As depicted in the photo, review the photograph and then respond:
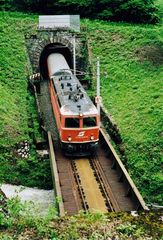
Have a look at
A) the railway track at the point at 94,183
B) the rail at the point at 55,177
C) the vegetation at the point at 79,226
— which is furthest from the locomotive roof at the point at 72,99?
the vegetation at the point at 79,226

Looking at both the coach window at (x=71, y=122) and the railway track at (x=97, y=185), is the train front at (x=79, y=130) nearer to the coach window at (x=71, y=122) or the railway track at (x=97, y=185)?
the coach window at (x=71, y=122)

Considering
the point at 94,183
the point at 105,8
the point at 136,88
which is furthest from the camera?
the point at 105,8

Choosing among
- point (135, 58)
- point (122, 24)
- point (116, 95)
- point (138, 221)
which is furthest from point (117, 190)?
point (122, 24)

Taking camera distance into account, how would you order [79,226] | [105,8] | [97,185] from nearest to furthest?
[79,226], [97,185], [105,8]

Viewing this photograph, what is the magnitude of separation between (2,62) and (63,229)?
72.5ft

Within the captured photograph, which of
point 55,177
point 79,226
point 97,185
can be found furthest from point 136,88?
point 79,226

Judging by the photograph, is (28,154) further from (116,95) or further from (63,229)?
(63,229)

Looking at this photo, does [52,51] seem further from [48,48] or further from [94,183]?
[94,183]

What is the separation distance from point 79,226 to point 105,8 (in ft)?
103

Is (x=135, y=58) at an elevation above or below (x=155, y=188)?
above

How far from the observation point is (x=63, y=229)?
11.5m

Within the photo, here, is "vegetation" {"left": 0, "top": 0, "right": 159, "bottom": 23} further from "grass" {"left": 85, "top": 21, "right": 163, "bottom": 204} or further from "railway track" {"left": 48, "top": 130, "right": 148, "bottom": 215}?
"railway track" {"left": 48, "top": 130, "right": 148, "bottom": 215}

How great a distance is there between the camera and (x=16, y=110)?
86.9ft

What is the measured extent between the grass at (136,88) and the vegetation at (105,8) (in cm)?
153
